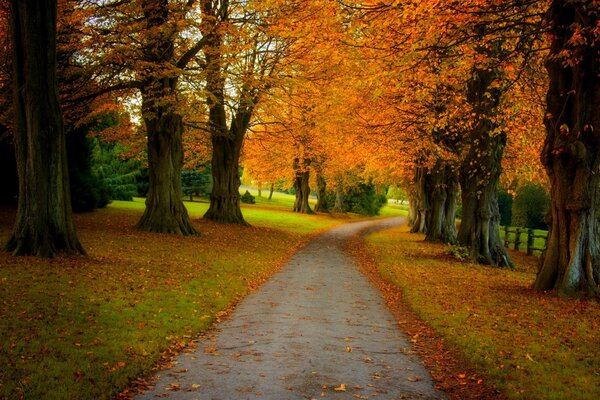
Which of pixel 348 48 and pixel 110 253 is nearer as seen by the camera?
pixel 348 48

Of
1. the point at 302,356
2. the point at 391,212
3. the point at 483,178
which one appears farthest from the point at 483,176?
the point at 391,212

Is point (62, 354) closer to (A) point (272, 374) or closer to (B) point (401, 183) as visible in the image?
(A) point (272, 374)

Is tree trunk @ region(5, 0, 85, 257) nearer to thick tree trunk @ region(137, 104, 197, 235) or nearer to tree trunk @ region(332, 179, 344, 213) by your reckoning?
thick tree trunk @ region(137, 104, 197, 235)

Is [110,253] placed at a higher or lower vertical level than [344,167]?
lower

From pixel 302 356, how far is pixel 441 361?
80.3 inches

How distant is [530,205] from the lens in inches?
1893

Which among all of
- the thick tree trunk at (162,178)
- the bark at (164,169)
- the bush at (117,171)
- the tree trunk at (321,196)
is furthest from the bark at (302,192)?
the thick tree trunk at (162,178)

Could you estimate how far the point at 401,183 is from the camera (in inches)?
1650

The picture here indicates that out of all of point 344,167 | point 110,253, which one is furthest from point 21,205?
point 344,167

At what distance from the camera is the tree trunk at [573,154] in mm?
11170

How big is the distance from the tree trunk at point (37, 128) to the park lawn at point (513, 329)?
918 centimetres

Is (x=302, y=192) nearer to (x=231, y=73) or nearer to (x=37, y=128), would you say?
(x=231, y=73)

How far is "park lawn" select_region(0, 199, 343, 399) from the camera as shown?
18.9 ft

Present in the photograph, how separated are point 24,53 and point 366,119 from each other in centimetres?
1537
